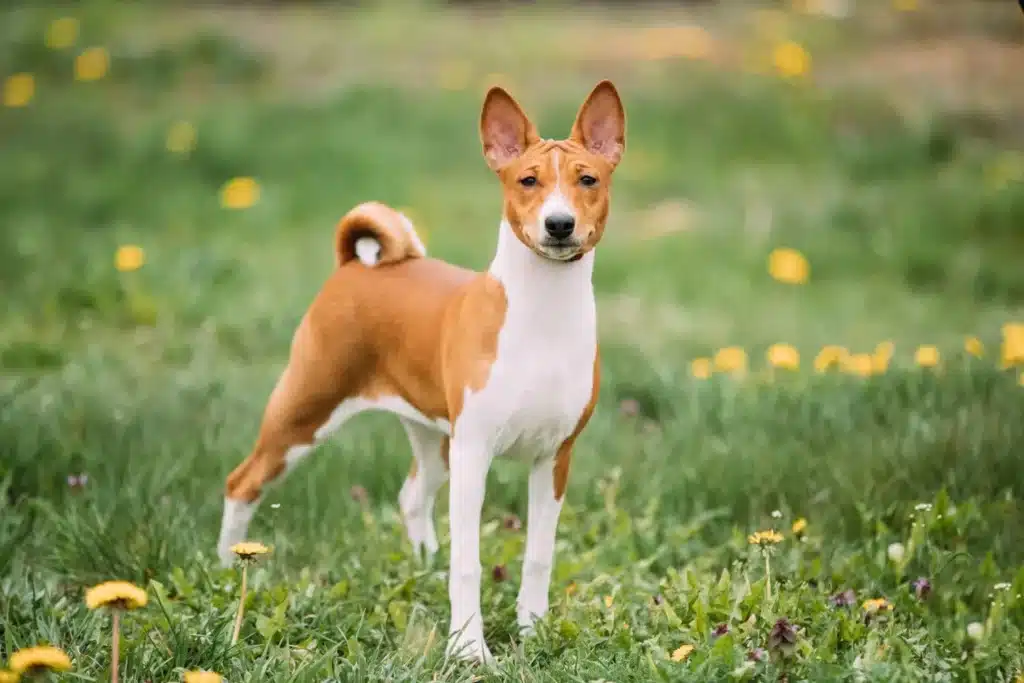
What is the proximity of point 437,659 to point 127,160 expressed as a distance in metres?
6.05

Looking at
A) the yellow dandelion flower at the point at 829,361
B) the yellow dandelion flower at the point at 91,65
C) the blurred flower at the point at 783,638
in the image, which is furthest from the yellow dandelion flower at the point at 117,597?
the yellow dandelion flower at the point at 91,65

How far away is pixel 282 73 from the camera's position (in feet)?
33.7

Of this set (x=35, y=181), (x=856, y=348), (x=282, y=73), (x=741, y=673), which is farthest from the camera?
(x=282, y=73)

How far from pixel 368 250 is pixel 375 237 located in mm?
46

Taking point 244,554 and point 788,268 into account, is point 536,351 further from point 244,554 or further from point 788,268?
point 788,268

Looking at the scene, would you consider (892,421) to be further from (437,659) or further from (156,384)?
(156,384)

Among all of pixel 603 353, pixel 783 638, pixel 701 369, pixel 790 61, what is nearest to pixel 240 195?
pixel 603 353

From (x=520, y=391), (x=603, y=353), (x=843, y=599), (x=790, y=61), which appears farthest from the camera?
(x=790, y=61)

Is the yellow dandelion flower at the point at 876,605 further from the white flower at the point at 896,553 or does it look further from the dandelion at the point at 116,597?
the dandelion at the point at 116,597

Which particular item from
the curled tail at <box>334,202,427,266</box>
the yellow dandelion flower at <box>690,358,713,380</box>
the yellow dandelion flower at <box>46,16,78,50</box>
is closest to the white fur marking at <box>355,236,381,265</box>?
the curled tail at <box>334,202,427,266</box>

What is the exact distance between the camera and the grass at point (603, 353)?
10.9 feet

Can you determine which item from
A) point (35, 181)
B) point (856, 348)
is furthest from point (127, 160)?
point (856, 348)

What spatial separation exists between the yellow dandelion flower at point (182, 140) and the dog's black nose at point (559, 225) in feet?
19.7

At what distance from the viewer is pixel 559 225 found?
9.82 feet
